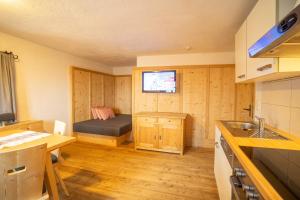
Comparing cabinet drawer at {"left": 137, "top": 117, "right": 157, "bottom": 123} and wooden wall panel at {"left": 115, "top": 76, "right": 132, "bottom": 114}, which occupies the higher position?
wooden wall panel at {"left": 115, "top": 76, "right": 132, "bottom": 114}

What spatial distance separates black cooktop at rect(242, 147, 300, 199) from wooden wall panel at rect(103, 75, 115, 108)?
185 inches

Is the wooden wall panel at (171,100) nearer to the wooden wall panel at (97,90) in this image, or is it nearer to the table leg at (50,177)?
the wooden wall panel at (97,90)

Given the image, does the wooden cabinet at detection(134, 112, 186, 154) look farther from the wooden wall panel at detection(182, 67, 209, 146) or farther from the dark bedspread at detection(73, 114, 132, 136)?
the wooden wall panel at detection(182, 67, 209, 146)

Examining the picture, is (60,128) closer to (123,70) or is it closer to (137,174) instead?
(137,174)

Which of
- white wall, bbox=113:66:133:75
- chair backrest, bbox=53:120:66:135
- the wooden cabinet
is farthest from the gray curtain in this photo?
white wall, bbox=113:66:133:75

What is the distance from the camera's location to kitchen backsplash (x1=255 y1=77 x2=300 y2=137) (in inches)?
55.1

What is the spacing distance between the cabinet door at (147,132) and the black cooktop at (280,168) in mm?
2370

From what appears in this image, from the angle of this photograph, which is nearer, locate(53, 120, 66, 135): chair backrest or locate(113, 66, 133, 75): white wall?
locate(53, 120, 66, 135): chair backrest

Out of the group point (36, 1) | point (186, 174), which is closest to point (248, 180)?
point (186, 174)

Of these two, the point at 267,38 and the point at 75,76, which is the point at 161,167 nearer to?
the point at 267,38

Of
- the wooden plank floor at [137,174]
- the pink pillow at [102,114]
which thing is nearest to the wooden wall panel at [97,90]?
the pink pillow at [102,114]

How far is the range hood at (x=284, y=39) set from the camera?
64 cm

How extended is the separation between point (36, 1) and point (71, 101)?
261 cm

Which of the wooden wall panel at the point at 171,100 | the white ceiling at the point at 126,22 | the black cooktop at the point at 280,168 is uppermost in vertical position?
the white ceiling at the point at 126,22
